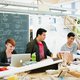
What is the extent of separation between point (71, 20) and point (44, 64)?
4595 mm

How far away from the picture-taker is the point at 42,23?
7188mm

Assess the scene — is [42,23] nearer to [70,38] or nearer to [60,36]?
[60,36]

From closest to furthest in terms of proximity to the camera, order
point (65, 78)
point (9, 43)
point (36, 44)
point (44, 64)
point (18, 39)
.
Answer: point (65, 78) → point (44, 64) → point (9, 43) → point (36, 44) → point (18, 39)

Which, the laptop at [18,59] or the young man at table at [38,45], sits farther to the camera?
the young man at table at [38,45]

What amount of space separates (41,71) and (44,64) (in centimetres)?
19

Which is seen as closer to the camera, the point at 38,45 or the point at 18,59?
the point at 18,59

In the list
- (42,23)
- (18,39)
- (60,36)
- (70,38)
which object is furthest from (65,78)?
(60,36)

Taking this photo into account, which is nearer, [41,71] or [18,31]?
[41,71]

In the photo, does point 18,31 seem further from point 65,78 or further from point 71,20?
point 65,78

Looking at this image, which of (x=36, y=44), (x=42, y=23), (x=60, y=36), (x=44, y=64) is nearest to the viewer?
(x=44, y=64)

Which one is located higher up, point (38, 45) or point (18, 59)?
point (38, 45)

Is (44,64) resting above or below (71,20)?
below

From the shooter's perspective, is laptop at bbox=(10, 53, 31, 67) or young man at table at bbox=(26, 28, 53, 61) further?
young man at table at bbox=(26, 28, 53, 61)

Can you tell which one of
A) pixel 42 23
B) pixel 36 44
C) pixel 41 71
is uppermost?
pixel 42 23
